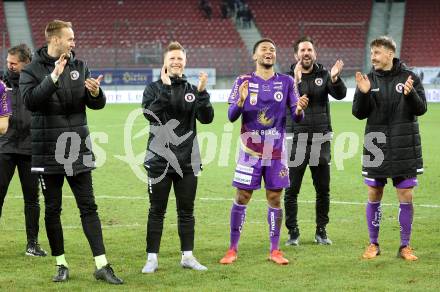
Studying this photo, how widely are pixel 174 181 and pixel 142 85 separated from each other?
31382 millimetres

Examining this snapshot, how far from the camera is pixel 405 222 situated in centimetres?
822

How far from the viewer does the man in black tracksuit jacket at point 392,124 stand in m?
8.12

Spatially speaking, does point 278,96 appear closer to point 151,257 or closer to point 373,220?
point 373,220

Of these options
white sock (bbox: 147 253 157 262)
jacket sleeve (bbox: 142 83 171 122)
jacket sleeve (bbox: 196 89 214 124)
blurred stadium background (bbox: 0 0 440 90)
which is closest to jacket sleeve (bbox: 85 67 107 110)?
jacket sleeve (bbox: 142 83 171 122)

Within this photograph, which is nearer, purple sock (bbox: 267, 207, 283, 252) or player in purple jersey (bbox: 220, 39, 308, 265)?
player in purple jersey (bbox: 220, 39, 308, 265)

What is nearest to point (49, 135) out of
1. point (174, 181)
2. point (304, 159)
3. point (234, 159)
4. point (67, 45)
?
point (67, 45)

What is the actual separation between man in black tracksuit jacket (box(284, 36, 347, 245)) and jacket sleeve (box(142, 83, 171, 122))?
75.1 inches

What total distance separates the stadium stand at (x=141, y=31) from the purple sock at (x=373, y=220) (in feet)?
107

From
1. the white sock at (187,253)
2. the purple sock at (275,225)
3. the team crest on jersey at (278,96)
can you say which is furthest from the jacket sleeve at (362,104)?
the white sock at (187,253)

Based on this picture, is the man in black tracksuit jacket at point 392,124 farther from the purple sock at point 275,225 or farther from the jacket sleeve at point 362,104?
the purple sock at point 275,225

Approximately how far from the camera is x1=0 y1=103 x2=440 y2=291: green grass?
7.29 m

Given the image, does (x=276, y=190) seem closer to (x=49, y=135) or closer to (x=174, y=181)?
(x=174, y=181)

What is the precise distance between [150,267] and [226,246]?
1.45 metres

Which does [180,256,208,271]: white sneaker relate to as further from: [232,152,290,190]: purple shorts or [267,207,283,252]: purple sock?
[232,152,290,190]: purple shorts
